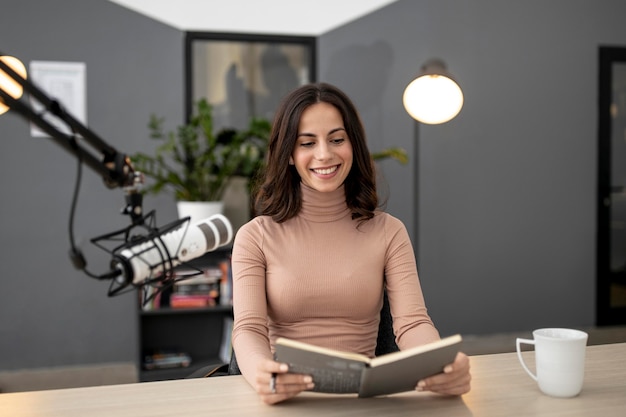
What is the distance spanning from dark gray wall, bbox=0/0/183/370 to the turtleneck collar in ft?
7.71

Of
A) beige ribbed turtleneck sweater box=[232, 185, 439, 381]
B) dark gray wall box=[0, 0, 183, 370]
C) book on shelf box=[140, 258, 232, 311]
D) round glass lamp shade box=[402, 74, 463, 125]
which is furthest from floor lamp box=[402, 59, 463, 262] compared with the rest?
dark gray wall box=[0, 0, 183, 370]

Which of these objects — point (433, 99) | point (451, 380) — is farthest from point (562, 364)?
point (433, 99)

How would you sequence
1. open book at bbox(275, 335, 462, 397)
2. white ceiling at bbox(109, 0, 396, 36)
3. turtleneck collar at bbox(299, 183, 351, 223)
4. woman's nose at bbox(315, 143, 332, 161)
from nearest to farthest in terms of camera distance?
open book at bbox(275, 335, 462, 397)
woman's nose at bbox(315, 143, 332, 161)
turtleneck collar at bbox(299, 183, 351, 223)
white ceiling at bbox(109, 0, 396, 36)

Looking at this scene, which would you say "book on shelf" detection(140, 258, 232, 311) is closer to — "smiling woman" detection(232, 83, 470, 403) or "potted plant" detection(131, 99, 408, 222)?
"potted plant" detection(131, 99, 408, 222)

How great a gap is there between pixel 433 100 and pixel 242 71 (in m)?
1.73

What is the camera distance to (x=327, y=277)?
160 cm

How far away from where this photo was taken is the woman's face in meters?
1.60

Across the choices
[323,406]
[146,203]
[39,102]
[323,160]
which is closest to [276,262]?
[323,160]

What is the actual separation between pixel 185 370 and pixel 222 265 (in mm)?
588

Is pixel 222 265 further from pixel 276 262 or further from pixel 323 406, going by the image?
pixel 323 406

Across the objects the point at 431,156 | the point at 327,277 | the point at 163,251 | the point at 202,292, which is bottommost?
the point at 202,292

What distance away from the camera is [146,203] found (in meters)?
3.86

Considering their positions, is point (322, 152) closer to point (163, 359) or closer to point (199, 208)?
point (199, 208)

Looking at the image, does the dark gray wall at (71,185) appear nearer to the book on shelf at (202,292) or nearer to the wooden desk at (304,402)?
the book on shelf at (202,292)
